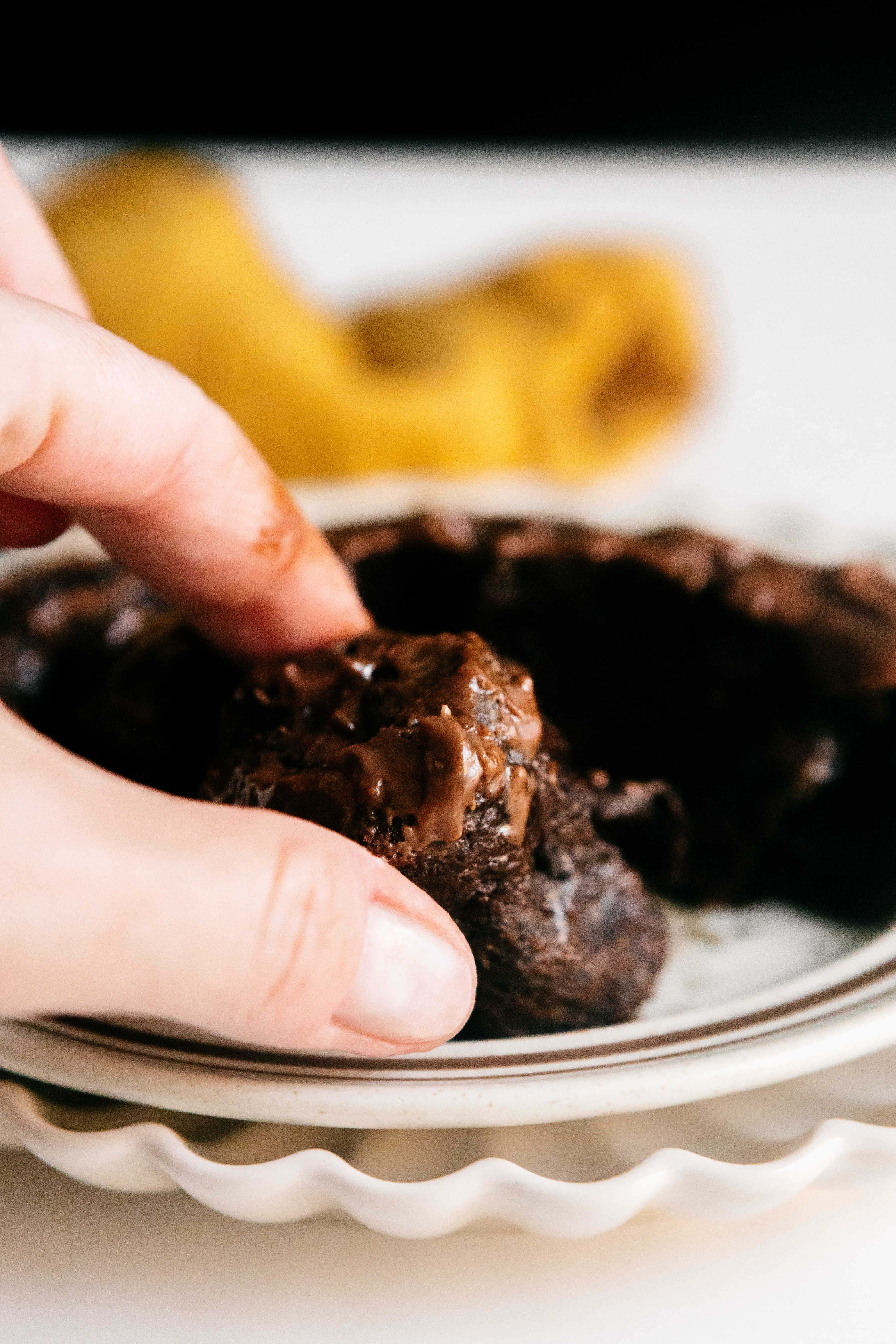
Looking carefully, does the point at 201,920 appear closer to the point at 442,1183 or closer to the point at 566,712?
the point at 442,1183

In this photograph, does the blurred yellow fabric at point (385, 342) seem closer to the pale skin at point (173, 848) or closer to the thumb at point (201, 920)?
the pale skin at point (173, 848)

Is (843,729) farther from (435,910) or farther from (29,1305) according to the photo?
(29,1305)

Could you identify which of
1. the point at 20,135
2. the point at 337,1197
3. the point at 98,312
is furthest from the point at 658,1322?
the point at 20,135

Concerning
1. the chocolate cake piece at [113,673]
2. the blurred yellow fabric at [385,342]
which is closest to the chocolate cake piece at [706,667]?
the chocolate cake piece at [113,673]

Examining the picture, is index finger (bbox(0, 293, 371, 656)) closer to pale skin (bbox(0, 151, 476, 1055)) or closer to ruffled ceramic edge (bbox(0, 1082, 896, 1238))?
pale skin (bbox(0, 151, 476, 1055))

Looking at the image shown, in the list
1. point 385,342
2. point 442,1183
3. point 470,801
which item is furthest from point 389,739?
point 385,342

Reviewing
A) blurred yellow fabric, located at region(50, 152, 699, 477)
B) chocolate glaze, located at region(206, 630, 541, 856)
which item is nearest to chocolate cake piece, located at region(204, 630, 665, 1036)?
chocolate glaze, located at region(206, 630, 541, 856)
